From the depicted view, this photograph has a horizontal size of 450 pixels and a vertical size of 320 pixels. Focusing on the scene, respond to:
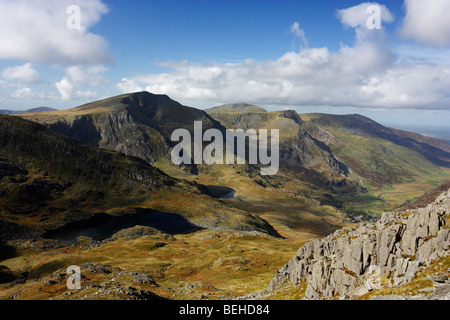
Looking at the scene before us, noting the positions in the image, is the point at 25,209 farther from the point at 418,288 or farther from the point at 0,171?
the point at 418,288

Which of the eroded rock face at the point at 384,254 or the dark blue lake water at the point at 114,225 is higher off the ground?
the eroded rock face at the point at 384,254

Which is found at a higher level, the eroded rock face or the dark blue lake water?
the eroded rock face

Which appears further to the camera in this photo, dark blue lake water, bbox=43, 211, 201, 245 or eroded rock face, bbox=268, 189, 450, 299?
dark blue lake water, bbox=43, 211, 201, 245

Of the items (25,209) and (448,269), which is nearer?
(448,269)

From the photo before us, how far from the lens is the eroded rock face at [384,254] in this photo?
36.3 meters

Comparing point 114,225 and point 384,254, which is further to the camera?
point 114,225

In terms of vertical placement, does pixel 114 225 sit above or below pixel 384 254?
below

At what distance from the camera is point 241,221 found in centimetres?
18838

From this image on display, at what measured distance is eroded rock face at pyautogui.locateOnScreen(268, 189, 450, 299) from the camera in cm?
3628

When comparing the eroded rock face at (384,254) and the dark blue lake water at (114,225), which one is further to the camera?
the dark blue lake water at (114,225)

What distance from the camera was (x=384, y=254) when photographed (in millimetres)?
39969
